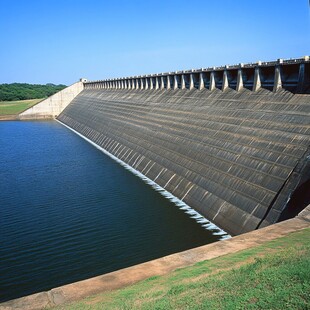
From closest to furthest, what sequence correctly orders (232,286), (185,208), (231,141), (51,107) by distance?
(232,286) < (185,208) < (231,141) < (51,107)

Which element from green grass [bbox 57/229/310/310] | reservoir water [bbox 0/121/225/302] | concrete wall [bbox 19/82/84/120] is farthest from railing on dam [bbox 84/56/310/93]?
concrete wall [bbox 19/82/84/120]

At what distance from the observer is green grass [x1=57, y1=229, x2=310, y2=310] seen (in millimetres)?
7745

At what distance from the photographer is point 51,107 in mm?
101812

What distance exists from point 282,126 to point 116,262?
13835 millimetres

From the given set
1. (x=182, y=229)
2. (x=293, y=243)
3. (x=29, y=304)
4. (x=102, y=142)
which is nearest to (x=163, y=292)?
(x=29, y=304)

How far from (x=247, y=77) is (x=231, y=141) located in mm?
12101

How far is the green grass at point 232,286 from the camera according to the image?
25.4 feet

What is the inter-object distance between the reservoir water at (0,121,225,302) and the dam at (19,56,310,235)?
6.86 feet

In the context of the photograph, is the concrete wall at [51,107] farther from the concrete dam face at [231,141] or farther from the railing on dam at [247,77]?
the concrete dam face at [231,141]

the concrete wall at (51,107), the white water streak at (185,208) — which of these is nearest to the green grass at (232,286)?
the white water streak at (185,208)

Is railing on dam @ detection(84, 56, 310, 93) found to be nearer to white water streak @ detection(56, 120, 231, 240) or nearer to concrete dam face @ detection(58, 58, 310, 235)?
concrete dam face @ detection(58, 58, 310, 235)

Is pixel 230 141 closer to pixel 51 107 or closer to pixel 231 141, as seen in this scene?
pixel 231 141

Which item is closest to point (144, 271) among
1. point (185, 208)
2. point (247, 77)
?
point (185, 208)

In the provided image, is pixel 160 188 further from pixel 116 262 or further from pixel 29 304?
pixel 29 304
